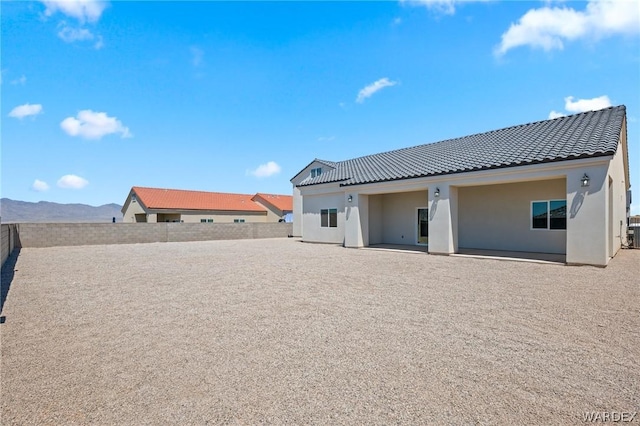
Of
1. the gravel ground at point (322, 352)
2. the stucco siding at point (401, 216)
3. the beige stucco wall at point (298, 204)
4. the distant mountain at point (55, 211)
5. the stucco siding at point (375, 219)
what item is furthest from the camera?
the distant mountain at point (55, 211)

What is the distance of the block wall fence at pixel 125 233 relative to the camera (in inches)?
711

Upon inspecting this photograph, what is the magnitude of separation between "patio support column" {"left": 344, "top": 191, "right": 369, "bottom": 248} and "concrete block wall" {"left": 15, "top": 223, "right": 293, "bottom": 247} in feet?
38.4

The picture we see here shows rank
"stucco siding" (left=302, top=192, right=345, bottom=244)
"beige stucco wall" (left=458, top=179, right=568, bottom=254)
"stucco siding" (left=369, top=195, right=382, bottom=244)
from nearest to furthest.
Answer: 1. "beige stucco wall" (left=458, top=179, right=568, bottom=254)
2. "stucco siding" (left=369, top=195, right=382, bottom=244)
3. "stucco siding" (left=302, top=192, right=345, bottom=244)

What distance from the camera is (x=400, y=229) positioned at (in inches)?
690

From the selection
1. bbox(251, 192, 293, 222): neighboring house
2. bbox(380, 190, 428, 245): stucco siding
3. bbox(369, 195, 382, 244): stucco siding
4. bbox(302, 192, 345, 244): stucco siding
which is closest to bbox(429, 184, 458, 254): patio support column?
bbox(380, 190, 428, 245): stucco siding

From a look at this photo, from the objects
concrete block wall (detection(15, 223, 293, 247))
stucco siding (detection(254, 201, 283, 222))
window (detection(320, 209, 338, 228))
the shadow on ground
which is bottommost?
the shadow on ground

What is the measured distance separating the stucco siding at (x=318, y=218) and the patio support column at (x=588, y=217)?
10.5 m

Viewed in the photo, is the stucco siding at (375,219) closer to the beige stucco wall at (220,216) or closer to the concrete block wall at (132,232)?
the concrete block wall at (132,232)

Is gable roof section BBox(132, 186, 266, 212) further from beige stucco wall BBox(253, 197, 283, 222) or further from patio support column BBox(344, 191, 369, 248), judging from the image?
patio support column BBox(344, 191, 369, 248)

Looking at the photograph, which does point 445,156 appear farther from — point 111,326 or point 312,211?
point 111,326

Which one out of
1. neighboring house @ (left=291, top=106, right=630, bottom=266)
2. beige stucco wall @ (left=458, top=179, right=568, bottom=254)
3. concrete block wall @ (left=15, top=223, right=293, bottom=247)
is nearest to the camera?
neighboring house @ (left=291, top=106, right=630, bottom=266)

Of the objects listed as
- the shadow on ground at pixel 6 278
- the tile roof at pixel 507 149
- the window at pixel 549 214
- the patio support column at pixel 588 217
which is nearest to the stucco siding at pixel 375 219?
the tile roof at pixel 507 149

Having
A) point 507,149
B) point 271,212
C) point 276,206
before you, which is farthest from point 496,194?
point 271,212

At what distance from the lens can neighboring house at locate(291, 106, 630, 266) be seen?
32.7 feet
